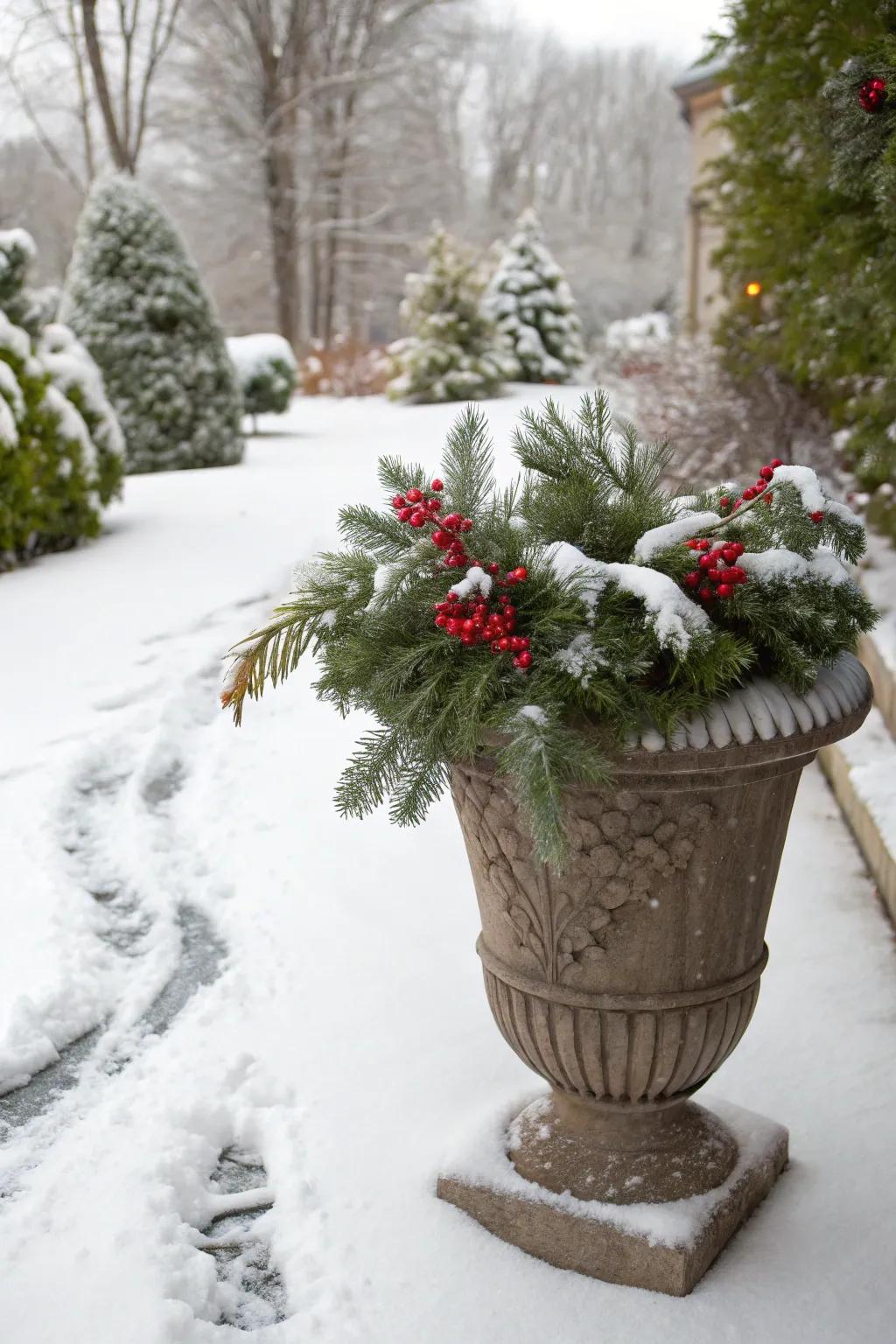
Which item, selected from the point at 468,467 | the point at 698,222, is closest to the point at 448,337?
the point at 698,222

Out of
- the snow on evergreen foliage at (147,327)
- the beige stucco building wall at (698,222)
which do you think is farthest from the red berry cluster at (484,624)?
the beige stucco building wall at (698,222)

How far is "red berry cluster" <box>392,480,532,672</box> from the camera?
1.78 metres

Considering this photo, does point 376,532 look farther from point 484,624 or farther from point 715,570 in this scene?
point 715,570

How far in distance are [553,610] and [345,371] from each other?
52.7 feet

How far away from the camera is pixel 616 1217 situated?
206 cm

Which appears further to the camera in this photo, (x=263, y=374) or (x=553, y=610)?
(x=263, y=374)

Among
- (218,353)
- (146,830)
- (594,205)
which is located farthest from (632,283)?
(146,830)

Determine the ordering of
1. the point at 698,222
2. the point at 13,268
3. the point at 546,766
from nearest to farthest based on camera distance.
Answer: the point at 546,766 < the point at 13,268 < the point at 698,222

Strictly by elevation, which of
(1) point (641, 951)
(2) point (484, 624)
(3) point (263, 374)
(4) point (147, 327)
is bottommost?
(1) point (641, 951)

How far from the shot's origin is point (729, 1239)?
2.17 meters

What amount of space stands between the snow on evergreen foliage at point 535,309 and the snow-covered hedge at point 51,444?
9.00 metres

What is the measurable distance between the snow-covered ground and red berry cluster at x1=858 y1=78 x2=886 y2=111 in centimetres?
213

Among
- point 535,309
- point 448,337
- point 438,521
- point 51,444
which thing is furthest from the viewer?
point 535,309

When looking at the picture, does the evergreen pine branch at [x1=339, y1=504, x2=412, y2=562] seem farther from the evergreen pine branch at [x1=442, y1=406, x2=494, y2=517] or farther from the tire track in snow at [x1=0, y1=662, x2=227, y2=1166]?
the tire track in snow at [x1=0, y1=662, x2=227, y2=1166]
